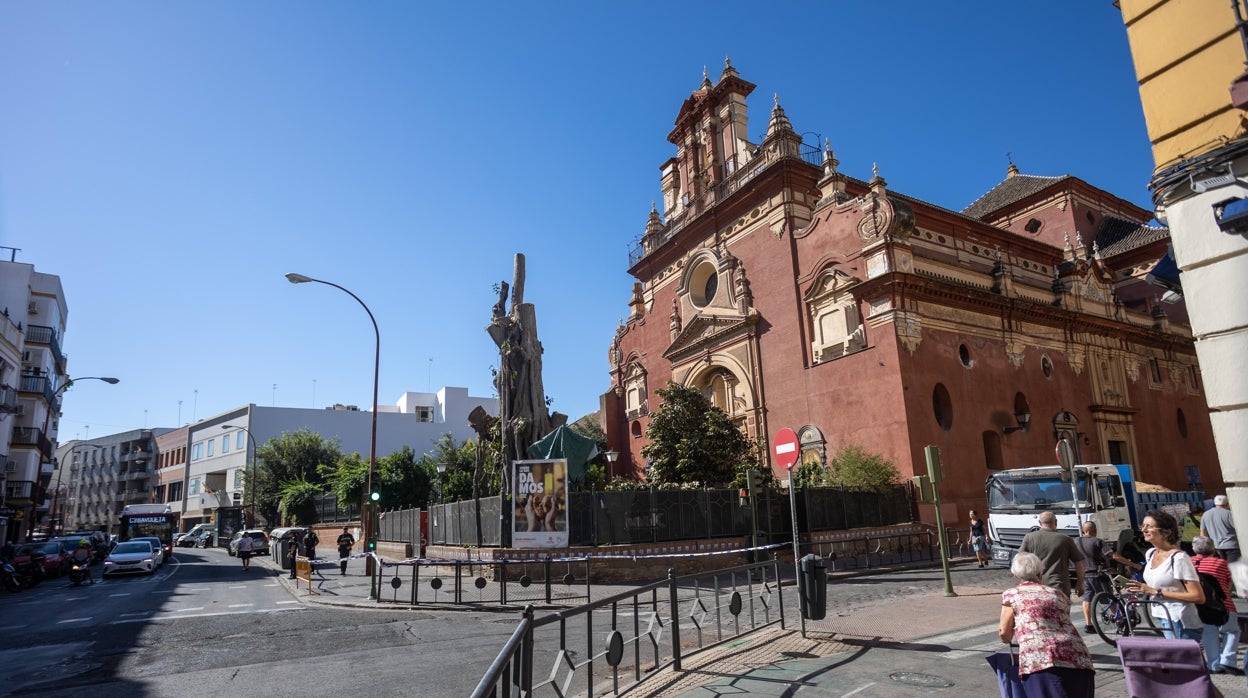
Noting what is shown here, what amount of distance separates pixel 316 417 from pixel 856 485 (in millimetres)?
56652

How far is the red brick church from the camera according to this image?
25109mm

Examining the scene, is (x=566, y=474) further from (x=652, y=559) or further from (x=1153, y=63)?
(x=1153, y=63)

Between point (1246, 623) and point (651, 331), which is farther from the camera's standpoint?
point (651, 331)

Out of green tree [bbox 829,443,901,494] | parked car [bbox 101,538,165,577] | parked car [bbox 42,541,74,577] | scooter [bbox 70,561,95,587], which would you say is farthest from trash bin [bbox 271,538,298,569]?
green tree [bbox 829,443,901,494]

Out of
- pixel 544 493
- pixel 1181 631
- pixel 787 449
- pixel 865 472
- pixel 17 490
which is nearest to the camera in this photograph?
pixel 1181 631

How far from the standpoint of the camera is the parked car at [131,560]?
25.9 meters

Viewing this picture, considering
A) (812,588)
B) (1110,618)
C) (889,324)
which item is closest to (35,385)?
(889,324)

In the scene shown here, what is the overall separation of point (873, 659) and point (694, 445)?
18521 mm

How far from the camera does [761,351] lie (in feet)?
97.6

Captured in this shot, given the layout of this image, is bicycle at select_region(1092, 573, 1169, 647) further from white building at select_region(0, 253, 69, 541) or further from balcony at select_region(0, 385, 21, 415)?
white building at select_region(0, 253, 69, 541)

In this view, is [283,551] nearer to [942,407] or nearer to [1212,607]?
[942,407]

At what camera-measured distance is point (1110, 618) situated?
855cm

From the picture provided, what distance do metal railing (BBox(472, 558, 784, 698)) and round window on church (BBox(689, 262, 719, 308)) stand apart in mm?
23440

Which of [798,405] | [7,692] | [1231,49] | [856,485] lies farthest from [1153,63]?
[798,405]
